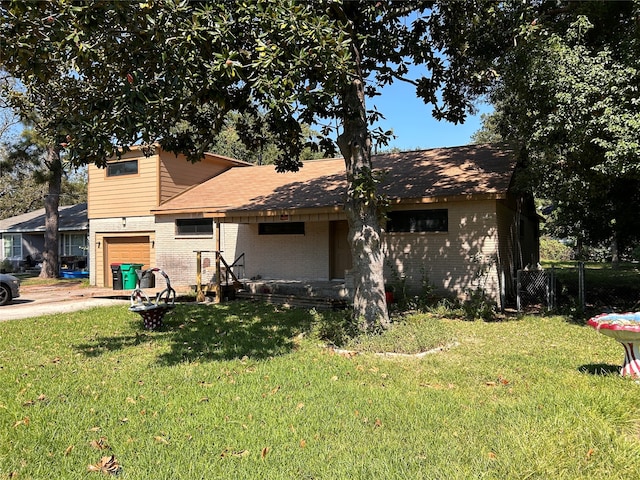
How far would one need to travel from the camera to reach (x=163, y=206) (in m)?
17.5

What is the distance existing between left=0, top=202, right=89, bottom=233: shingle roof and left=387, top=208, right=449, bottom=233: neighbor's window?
17562 millimetres

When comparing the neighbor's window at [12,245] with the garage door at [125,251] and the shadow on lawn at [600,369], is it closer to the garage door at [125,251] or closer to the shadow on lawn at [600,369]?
the garage door at [125,251]

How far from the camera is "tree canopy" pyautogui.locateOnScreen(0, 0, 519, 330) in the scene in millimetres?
5668

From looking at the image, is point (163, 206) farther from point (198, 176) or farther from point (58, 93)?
point (58, 93)

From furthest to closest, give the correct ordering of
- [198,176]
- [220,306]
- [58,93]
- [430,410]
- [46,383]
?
1. [198,176]
2. [220,306]
3. [58,93]
4. [46,383]
5. [430,410]

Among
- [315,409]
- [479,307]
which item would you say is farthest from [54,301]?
[315,409]

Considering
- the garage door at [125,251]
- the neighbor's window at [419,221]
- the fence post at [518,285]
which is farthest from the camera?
the garage door at [125,251]

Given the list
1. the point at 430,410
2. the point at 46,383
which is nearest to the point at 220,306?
the point at 46,383

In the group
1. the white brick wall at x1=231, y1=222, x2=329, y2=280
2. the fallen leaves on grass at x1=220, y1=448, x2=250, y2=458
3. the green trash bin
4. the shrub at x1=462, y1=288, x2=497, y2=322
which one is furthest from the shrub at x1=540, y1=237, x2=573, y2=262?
the fallen leaves on grass at x1=220, y1=448, x2=250, y2=458

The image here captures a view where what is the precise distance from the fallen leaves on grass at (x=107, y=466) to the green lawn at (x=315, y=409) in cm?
4

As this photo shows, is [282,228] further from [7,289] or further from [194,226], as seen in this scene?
[7,289]

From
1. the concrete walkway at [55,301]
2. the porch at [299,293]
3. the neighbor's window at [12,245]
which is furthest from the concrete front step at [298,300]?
the neighbor's window at [12,245]

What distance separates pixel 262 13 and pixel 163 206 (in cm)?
1310

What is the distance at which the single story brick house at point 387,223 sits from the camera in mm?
11859
